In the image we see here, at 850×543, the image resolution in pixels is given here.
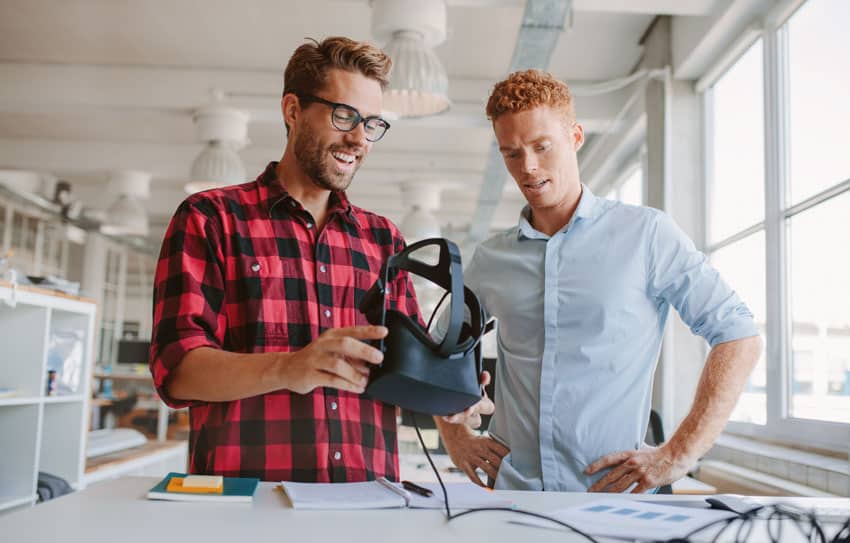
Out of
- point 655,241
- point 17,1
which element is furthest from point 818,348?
Result: point 17,1

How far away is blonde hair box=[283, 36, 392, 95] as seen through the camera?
5.20 ft

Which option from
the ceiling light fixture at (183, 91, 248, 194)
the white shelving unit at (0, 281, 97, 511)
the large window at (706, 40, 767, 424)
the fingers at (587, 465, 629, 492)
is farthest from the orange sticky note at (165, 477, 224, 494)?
the ceiling light fixture at (183, 91, 248, 194)

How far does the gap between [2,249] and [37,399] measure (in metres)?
7.39

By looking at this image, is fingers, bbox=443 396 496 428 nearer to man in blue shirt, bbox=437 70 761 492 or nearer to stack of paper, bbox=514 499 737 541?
stack of paper, bbox=514 499 737 541

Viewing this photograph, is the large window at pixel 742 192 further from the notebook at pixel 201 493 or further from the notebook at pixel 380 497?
the notebook at pixel 201 493

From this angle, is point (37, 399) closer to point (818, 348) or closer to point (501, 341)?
point (501, 341)

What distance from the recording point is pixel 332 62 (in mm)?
1594

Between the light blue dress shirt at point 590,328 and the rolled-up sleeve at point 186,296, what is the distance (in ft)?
2.33

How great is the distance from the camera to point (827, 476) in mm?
2965

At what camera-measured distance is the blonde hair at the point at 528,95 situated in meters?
1.80

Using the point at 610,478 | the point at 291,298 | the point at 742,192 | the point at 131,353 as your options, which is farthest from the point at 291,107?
the point at 131,353

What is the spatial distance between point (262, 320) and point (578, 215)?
801 mm

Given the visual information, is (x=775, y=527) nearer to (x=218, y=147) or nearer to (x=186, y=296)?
(x=186, y=296)

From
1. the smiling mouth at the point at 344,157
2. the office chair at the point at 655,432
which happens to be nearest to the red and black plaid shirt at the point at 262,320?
the smiling mouth at the point at 344,157
